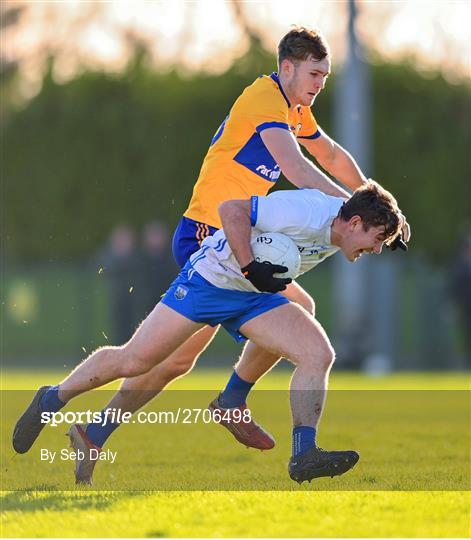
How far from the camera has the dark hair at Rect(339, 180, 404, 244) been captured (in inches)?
267

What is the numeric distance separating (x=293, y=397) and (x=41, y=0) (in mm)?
19727

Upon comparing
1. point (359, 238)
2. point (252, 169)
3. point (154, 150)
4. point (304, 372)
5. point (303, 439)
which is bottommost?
point (154, 150)

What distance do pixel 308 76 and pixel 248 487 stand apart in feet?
6.73

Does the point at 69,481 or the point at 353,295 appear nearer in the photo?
the point at 69,481

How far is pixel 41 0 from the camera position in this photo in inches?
1005

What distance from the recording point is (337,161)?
7988 mm

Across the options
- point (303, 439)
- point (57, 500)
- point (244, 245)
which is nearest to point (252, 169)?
point (244, 245)

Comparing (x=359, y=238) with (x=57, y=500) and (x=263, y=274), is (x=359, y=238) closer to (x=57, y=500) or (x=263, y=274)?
(x=263, y=274)

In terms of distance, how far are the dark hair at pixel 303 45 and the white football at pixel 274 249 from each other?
104cm

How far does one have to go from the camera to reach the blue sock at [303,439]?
6.77m

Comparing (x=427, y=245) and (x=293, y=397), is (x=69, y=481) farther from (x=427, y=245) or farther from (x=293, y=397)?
(x=427, y=245)

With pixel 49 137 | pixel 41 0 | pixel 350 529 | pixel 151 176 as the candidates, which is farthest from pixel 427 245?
pixel 350 529

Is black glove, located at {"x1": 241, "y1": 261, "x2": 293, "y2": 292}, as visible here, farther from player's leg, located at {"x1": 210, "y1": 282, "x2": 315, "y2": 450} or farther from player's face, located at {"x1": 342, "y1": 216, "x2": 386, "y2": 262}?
player's leg, located at {"x1": 210, "y1": 282, "x2": 315, "y2": 450}

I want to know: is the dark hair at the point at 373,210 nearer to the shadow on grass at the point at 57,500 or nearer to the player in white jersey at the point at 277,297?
the player in white jersey at the point at 277,297
